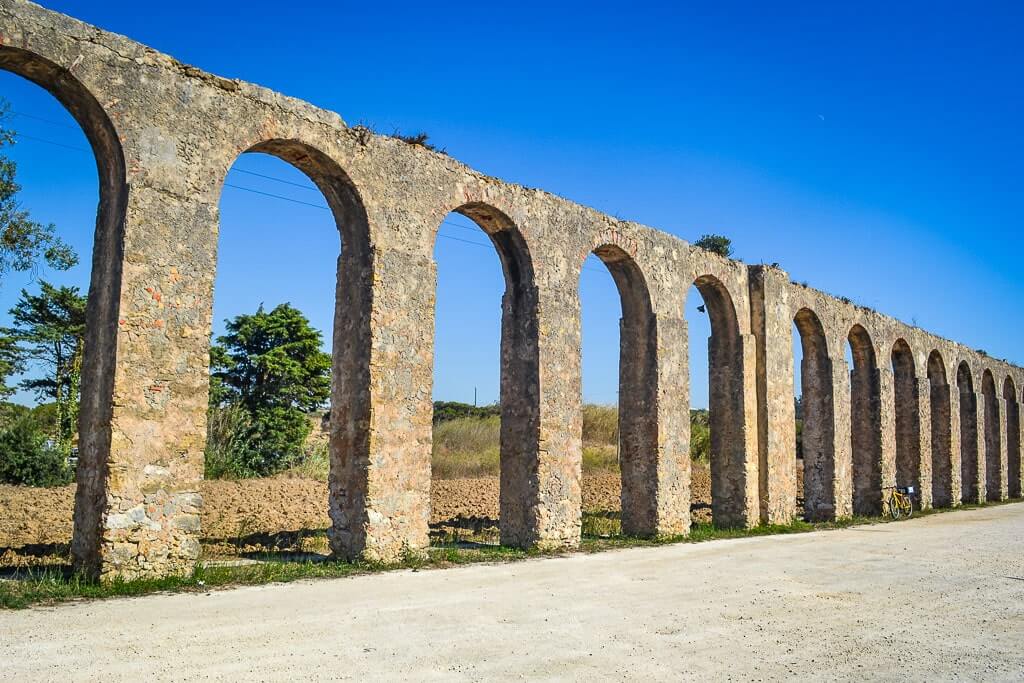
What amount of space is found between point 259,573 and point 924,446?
61.9 ft

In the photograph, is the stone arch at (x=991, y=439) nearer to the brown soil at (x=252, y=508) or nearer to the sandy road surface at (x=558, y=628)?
the brown soil at (x=252, y=508)

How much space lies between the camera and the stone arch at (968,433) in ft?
82.6

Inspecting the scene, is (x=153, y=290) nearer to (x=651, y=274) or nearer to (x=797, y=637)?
(x=797, y=637)

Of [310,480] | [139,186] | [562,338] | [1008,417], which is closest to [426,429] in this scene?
[562,338]

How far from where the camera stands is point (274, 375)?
25453 millimetres

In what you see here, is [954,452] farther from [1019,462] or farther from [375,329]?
[375,329]

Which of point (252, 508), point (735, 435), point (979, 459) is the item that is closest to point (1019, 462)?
point (979, 459)

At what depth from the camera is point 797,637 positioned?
6109 millimetres

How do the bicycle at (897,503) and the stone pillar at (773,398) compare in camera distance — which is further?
the bicycle at (897,503)

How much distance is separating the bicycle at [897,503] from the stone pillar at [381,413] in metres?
13.2

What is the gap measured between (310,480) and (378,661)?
46.5ft

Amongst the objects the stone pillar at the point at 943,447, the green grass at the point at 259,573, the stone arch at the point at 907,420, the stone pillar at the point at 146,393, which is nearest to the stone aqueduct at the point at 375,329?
the stone pillar at the point at 146,393

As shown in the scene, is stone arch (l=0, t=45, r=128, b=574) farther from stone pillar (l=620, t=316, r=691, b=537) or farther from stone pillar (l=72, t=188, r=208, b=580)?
stone pillar (l=620, t=316, r=691, b=537)

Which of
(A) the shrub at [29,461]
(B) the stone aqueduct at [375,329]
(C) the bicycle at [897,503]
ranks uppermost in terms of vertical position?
(B) the stone aqueduct at [375,329]
